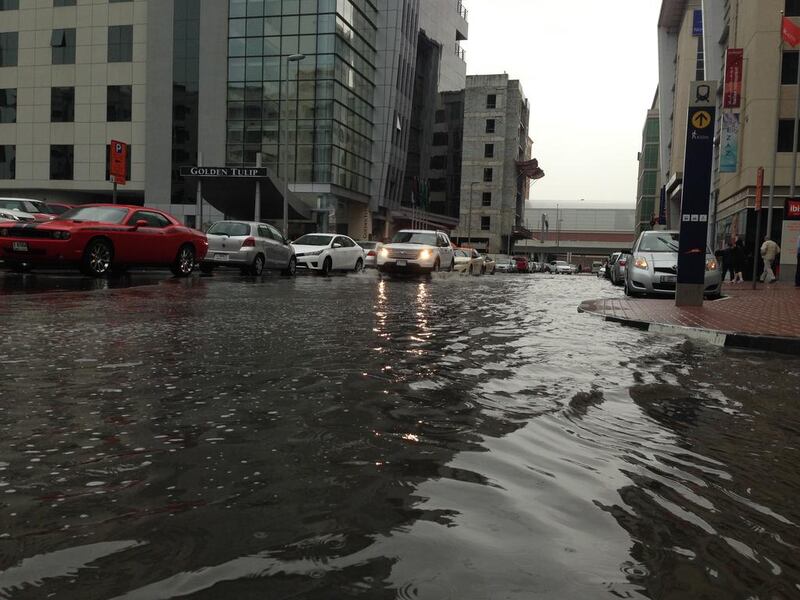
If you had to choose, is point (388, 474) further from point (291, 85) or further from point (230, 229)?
point (291, 85)

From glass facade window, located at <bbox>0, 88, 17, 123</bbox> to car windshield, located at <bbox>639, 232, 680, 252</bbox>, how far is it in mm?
50531

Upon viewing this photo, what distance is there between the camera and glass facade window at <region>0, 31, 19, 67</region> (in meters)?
52.9

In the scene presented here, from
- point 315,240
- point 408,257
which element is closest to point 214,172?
point 315,240

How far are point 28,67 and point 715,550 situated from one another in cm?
6056

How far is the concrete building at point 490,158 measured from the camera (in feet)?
301

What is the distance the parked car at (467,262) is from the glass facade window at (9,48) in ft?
133

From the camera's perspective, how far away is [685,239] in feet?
43.4

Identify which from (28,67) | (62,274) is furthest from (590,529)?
(28,67)

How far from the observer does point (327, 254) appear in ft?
82.8

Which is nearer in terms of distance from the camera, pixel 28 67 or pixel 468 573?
pixel 468 573

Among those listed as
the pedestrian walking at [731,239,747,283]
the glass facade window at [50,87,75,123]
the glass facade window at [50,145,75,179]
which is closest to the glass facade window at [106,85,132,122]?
the glass facade window at [50,87,75,123]

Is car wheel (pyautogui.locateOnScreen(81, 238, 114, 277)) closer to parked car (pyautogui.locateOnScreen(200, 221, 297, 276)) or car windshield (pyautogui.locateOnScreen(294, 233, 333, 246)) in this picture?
parked car (pyautogui.locateOnScreen(200, 221, 297, 276))

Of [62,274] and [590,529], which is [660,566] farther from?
[62,274]

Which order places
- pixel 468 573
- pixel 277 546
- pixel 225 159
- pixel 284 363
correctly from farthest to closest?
pixel 225 159
pixel 284 363
pixel 277 546
pixel 468 573
